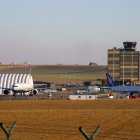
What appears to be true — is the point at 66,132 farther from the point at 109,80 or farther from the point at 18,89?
the point at 109,80

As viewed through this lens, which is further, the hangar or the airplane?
the hangar

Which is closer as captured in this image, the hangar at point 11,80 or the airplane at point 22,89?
the airplane at point 22,89

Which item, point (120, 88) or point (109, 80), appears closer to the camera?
point (120, 88)

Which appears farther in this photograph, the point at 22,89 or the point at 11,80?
the point at 11,80

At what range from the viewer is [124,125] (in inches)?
1436

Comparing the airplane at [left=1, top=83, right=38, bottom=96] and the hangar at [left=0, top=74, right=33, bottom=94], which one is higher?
the hangar at [left=0, top=74, right=33, bottom=94]

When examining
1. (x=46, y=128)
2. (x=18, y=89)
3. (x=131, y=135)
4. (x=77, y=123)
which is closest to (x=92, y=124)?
(x=77, y=123)

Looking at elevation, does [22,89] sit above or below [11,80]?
below

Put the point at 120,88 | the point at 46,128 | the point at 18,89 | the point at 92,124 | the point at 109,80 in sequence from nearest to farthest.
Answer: the point at 46,128 < the point at 92,124 < the point at 18,89 < the point at 120,88 < the point at 109,80

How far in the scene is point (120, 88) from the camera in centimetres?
12800

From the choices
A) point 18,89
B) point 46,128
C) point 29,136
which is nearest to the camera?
point 29,136

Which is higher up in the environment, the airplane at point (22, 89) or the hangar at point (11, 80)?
the hangar at point (11, 80)

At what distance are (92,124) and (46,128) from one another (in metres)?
4.03

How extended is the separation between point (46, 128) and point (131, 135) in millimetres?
6434
